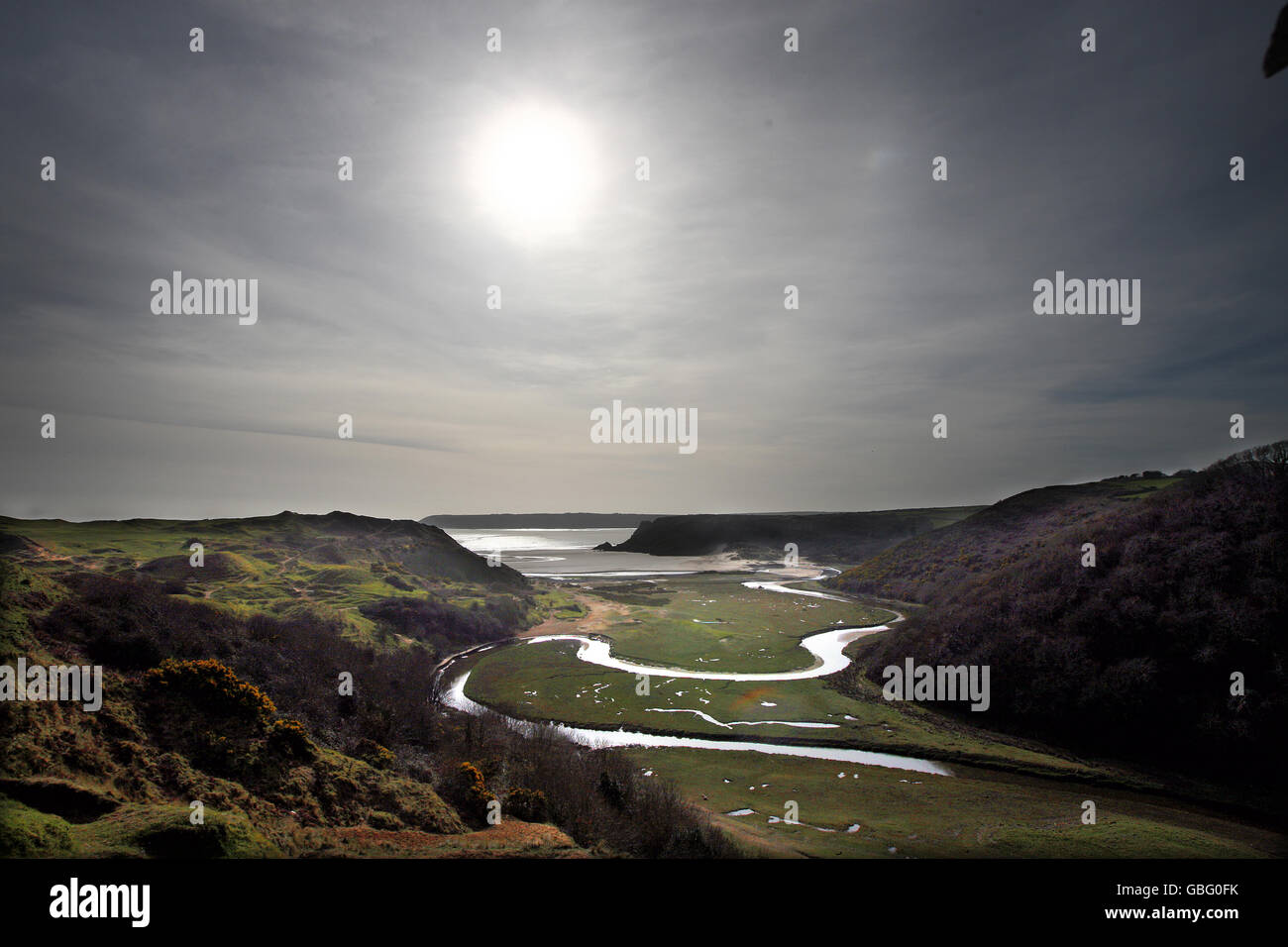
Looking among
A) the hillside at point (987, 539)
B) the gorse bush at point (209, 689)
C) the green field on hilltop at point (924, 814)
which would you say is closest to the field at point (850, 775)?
the green field on hilltop at point (924, 814)

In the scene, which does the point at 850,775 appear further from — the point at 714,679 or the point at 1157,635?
the point at 1157,635

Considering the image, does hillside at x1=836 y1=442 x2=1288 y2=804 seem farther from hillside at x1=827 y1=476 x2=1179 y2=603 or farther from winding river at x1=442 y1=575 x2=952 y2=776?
hillside at x1=827 y1=476 x2=1179 y2=603

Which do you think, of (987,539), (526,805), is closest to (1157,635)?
(526,805)

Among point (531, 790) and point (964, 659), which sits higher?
point (531, 790)

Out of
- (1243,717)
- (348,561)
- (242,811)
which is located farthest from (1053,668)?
(348,561)
